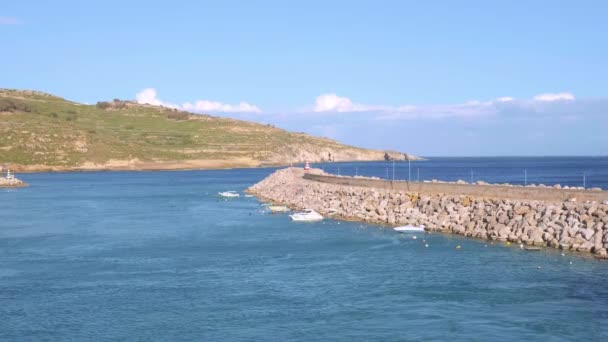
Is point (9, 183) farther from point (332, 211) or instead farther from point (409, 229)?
point (409, 229)

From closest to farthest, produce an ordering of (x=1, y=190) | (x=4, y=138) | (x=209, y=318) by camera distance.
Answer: (x=209, y=318) < (x=1, y=190) < (x=4, y=138)

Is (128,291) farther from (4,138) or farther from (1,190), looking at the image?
(4,138)

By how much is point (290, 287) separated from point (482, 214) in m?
19.4

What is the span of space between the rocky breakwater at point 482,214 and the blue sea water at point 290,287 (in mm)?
1522

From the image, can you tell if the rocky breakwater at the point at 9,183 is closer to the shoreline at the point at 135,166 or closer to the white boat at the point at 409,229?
the shoreline at the point at 135,166

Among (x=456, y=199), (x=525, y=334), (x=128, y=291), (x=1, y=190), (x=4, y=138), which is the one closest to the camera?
(x=525, y=334)

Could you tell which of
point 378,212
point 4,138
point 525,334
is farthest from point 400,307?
point 4,138

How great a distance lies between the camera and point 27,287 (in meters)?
33.2

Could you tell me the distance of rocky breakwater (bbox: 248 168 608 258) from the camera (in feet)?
129

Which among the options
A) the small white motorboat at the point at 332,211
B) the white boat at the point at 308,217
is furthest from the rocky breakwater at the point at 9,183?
the white boat at the point at 308,217

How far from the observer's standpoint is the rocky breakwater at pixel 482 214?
1553 inches

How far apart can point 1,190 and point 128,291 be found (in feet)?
291

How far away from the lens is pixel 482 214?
47.4 meters

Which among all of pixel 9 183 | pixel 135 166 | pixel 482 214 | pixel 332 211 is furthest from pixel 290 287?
pixel 135 166
